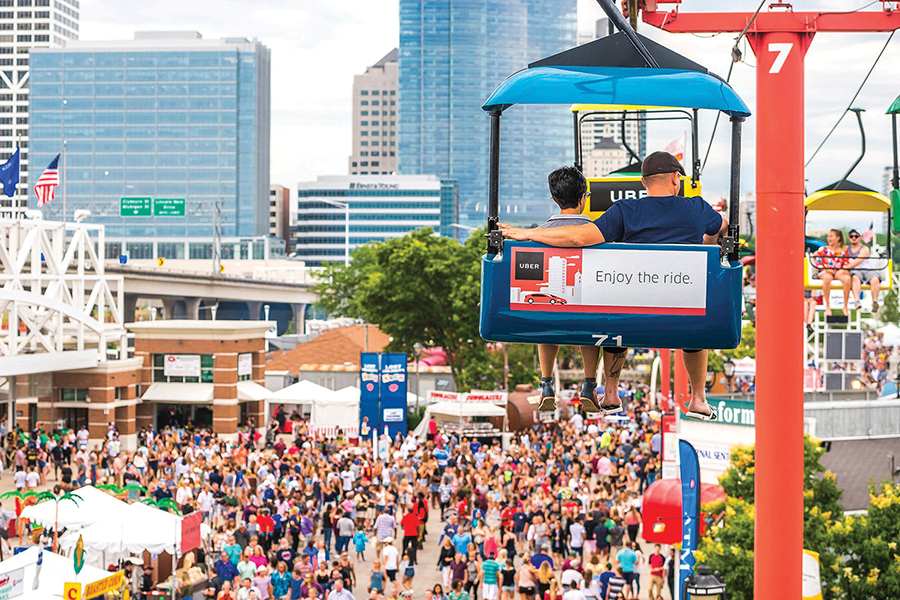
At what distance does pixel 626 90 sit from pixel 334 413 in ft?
111

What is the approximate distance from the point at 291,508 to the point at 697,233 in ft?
62.0

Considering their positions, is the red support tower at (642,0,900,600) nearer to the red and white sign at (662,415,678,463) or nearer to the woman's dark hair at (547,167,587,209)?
the woman's dark hair at (547,167,587,209)

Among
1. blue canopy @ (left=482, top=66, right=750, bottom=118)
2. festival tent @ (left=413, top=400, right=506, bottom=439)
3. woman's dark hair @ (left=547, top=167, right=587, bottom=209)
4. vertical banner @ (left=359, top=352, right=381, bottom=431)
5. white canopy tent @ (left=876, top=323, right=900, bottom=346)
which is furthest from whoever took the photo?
white canopy tent @ (left=876, top=323, right=900, bottom=346)

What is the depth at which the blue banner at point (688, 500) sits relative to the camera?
48.5 ft

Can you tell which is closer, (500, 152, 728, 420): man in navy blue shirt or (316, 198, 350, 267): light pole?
(500, 152, 728, 420): man in navy blue shirt

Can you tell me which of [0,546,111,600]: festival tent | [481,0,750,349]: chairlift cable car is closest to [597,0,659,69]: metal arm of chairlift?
[481,0,750,349]: chairlift cable car

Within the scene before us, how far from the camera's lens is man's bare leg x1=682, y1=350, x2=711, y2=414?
5715 millimetres

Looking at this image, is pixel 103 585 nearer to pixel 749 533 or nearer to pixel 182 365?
pixel 749 533

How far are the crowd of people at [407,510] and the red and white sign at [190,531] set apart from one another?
0.64 m

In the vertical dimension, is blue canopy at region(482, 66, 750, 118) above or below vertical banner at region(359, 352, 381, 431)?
above

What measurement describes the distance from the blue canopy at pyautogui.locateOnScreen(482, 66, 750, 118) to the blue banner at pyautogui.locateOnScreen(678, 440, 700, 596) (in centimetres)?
1034

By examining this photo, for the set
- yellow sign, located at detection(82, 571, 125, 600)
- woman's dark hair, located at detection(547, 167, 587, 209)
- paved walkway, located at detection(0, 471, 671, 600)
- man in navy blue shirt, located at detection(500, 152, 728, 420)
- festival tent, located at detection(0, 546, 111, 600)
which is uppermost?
woman's dark hair, located at detection(547, 167, 587, 209)

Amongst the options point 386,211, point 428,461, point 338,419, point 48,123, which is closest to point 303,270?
point 386,211

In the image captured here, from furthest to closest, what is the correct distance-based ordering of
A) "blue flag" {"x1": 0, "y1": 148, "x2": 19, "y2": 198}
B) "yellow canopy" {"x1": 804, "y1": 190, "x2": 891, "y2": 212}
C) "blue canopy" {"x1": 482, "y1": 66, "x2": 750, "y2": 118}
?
1. "blue flag" {"x1": 0, "y1": 148, "x2": 19, "y2": 198}
2. "yellow canopy" {"x1": 804, "y1": 190, "x2": 891, "y2": 212}
3. "blue canopy" {"x1": 482, "y1": 66, "x2": 750, "y2": 118}
